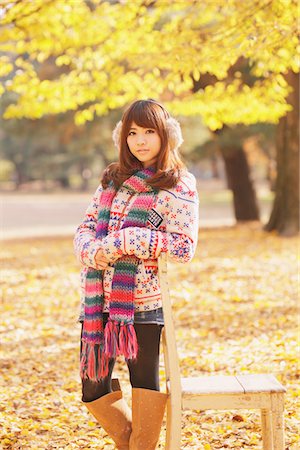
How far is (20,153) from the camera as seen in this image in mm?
51750

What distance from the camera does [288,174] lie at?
13.1 meters

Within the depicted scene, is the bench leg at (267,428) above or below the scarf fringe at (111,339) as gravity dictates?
below

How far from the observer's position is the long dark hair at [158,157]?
10.2 ft

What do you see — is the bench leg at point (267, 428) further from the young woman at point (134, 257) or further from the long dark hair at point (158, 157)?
the long dark hair at point (158, 157)

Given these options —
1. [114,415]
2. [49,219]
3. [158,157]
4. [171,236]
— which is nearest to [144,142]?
[158,157]

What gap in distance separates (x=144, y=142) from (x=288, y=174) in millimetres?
10294

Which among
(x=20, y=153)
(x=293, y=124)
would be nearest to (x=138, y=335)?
(x=293, y=124)

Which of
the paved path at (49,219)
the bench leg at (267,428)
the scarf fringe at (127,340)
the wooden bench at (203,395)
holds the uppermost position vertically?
the paved path at (49,219)

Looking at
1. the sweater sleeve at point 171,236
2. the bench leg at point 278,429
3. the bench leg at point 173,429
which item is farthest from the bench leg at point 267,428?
the sweater sleeve at point 171,236

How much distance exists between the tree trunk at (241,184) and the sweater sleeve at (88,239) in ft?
44.3

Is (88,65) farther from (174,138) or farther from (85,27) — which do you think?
(174,138)

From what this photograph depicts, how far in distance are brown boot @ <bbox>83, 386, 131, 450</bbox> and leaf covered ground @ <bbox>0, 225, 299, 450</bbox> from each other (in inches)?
27.6

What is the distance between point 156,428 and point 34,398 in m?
1.79

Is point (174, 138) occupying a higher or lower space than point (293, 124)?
lower
